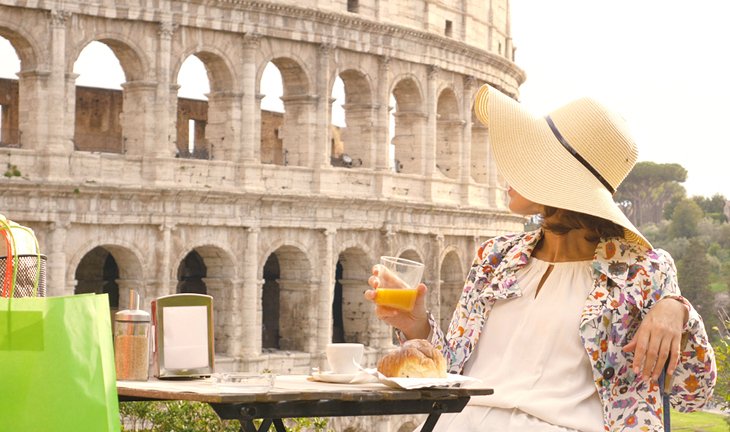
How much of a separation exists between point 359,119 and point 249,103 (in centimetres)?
364

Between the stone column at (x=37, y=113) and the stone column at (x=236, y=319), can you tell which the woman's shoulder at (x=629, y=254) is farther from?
the stone column at (x=236, y=319)

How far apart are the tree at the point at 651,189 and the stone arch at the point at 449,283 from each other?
64.8m

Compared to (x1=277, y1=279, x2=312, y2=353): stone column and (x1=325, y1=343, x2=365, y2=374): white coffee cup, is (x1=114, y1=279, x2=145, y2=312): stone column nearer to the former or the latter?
(x1=277, y1=279, x2=312, y2=353): stone column

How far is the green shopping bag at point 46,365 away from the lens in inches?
173

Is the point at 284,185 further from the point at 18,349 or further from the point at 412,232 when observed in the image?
the point at 18,349

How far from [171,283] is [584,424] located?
75.7 feet

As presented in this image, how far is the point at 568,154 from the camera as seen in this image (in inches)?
214

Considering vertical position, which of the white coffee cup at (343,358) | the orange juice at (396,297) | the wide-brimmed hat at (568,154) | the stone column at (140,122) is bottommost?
the white coffee cup at (343,358)

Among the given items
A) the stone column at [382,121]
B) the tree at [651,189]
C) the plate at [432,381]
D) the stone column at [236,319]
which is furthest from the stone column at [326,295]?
the tree at [651,189]

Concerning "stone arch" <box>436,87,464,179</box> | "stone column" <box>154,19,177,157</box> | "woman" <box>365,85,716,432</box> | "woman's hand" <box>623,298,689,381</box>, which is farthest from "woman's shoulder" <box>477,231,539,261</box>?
"stone arch" <box>436,87,464,179</box>

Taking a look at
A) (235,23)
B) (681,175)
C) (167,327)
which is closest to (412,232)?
(235,23)

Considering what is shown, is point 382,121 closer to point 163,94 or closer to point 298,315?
point 298,315

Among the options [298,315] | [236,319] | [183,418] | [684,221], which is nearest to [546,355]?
[183,418]

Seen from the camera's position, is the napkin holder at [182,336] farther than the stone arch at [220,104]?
No
